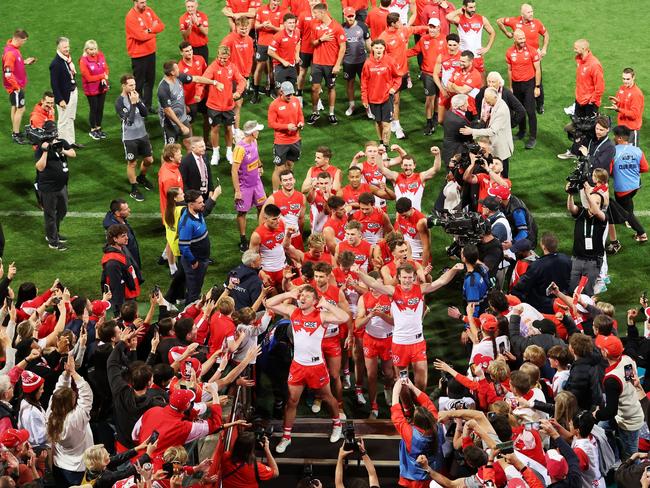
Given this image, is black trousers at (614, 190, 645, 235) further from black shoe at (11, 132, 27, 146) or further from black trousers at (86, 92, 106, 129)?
black shoe at (11, 132, 27, 146)

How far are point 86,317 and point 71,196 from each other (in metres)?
5.20

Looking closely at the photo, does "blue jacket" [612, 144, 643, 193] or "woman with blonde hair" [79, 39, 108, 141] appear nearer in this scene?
"blue jacket" [612, 144, 643, 193]

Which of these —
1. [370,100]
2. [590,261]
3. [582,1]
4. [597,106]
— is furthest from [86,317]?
[582,1]

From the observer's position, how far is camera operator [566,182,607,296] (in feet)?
36.8

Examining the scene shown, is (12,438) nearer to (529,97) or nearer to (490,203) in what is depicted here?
(490,203)

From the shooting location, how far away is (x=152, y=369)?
8797 millimetres

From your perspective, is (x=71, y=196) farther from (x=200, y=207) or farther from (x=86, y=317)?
(x=86, y=317)

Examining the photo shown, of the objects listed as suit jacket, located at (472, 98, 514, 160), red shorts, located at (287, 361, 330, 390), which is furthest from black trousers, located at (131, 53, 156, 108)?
red shorts, located at (287, 361, 330, 390)

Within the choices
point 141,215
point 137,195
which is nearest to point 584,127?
point 141,215

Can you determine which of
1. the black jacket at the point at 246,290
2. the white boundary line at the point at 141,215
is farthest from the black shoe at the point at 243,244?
the black jacket at the point at 246,290

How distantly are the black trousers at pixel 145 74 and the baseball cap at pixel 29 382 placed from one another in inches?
328

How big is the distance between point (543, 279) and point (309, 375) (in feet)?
9.19

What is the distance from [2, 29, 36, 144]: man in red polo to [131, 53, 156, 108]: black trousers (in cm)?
161

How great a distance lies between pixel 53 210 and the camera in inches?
516
